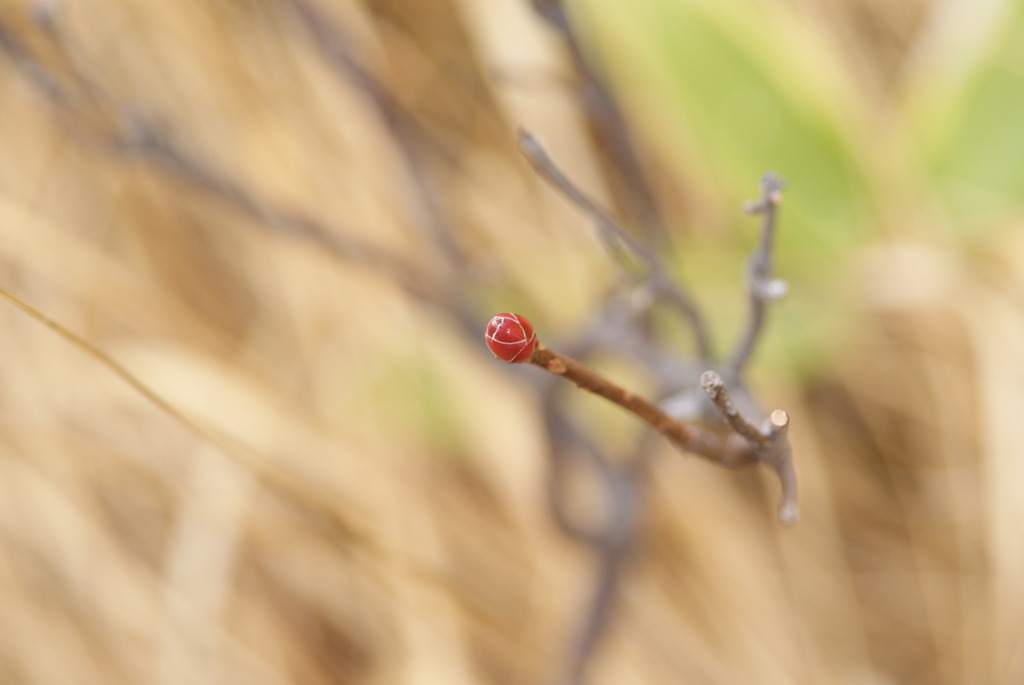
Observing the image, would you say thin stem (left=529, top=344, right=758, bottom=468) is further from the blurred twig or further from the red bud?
the blurred twig

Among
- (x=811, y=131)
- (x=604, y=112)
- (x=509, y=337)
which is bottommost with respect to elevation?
(x=509, y=337)

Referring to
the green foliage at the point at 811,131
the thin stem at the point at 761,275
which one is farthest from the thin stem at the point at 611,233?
the green foliage at the point at 811,131

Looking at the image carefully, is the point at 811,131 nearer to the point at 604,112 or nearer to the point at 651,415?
the point at 604,112

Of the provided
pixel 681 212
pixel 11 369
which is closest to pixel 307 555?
pixel 11 369

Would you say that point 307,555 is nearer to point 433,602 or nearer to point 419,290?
point 433,602

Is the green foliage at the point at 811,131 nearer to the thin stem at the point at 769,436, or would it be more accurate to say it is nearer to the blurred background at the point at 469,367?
the blurred background at the point at 469,367

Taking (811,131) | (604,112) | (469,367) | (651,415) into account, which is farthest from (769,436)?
(469,367)
